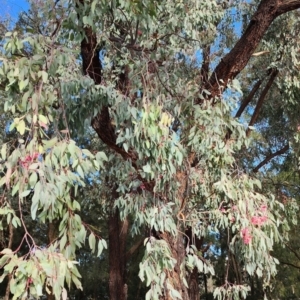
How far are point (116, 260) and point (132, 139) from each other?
4.67 metres

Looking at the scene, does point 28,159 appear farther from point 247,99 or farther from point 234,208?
point 247,99

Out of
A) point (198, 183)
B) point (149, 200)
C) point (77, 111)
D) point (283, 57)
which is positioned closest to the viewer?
point (77, 111)

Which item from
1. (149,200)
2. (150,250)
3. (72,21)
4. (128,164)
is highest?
(72,21)

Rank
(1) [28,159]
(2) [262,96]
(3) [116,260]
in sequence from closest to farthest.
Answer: (1) [28,159] < (2) [262,96] < (3) [116,260]

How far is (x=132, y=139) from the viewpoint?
232 centimetres

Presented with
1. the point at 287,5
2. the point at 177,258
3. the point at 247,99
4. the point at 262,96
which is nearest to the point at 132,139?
the point at 177,258

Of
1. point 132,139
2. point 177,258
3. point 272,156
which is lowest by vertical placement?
point 177,258

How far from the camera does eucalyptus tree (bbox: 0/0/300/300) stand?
1.52m

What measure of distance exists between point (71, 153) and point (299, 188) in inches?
214

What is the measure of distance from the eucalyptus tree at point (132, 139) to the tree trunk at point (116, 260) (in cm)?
250

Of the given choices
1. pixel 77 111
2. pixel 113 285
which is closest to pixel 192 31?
pixel 77 111

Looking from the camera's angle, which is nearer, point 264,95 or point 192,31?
point 192,31

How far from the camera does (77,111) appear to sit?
2604mm

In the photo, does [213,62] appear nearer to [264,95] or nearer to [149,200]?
[264,95]
